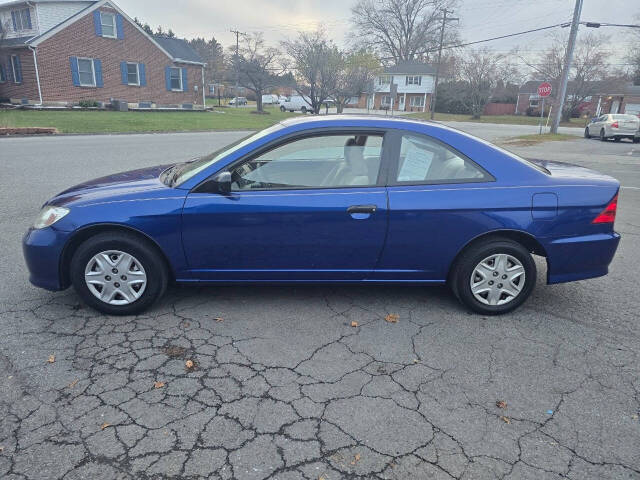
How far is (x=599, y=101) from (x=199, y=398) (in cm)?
6893

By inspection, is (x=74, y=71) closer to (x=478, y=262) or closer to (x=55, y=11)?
(x=55, y=11)

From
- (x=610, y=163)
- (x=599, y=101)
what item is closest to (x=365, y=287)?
(x=610, y=163)

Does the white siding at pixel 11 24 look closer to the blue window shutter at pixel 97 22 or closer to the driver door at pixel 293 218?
the blue window shutter at pixel 97 22

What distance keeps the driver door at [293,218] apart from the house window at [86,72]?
31664 millimetres

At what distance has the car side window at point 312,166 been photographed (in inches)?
144

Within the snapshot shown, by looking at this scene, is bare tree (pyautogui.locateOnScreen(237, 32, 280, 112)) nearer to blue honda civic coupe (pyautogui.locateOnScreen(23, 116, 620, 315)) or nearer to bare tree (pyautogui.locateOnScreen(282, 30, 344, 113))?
bare tree (pyautogui.locateOnScreen(282, 30, 344, 113))

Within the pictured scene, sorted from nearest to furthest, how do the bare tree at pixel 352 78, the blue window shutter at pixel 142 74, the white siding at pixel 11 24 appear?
the white siding at pixel 11 24
the blue window shutter at pixel 142 74
the bare tree at pixel 352 78

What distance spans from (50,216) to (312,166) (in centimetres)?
210

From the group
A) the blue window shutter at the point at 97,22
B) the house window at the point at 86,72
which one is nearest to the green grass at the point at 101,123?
the house window at the point at 86,72

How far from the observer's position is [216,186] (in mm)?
3541

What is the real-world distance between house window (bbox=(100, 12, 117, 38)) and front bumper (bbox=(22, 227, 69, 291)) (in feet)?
106

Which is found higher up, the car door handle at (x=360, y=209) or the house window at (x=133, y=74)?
the house window at (x=133, y=74)

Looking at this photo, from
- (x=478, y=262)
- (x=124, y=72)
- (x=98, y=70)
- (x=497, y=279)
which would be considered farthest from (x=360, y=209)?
(x=124, y=72)

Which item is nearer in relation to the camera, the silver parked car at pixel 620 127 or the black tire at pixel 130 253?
the black tire at pixel 130 253
